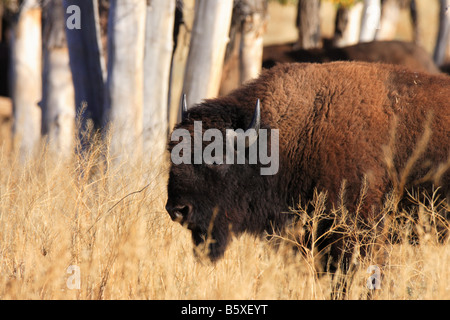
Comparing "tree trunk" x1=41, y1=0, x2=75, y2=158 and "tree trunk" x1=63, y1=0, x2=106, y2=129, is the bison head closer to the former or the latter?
"tree trunk" x1=63, y1=0, x2=106, y2=129

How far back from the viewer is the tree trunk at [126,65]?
7496 millimetres

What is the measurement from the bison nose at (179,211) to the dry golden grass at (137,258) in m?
0.26

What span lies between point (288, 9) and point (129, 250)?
4023cm

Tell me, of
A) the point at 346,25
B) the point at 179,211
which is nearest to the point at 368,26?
the point at 346,25

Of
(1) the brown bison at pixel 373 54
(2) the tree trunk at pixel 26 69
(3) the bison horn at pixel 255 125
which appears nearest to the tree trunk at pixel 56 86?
(2) the tree trunk at pixel 26 69

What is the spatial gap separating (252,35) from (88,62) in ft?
9.95

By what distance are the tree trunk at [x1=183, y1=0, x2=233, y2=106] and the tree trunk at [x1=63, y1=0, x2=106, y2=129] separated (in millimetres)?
1362

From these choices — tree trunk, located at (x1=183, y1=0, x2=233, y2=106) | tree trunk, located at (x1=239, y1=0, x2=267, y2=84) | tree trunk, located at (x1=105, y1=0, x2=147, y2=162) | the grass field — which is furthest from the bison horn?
tree trunk, located at (x1=239, y1=0, x2=267, y2=84)

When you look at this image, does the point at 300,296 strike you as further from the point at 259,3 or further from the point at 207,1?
the point at 259,3

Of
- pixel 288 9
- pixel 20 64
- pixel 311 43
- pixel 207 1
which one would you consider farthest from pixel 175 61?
pixel 288 9

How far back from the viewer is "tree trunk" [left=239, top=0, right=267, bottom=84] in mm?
9719

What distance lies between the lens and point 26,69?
12508 millimetres

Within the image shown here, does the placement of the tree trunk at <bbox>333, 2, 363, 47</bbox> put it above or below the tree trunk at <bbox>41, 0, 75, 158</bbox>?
above

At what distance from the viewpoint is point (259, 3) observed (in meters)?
9.74
